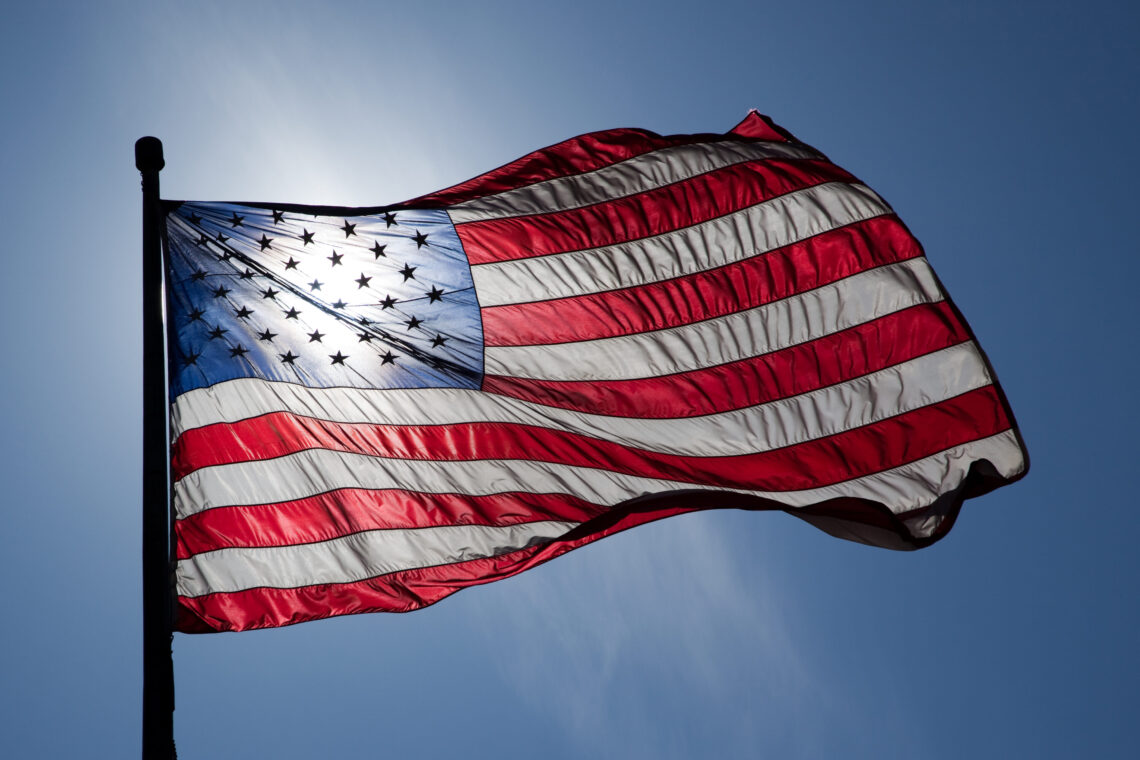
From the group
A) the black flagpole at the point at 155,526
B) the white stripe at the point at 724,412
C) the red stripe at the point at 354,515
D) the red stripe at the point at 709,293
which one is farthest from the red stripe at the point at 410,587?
the red stripe at the point at 709,293

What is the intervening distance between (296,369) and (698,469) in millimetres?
4041

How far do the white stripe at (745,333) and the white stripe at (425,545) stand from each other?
4.59 feet

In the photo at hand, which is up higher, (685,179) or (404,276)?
(685,179)

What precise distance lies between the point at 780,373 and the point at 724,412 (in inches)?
30.8

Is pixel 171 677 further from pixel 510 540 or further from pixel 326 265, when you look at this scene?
pixel 326 265

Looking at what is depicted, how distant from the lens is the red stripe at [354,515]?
10938 millimetres

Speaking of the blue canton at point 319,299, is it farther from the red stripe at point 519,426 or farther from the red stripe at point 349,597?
the red stripe at point 349,597

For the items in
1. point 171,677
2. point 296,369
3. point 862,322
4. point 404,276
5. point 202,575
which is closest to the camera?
point 171,677

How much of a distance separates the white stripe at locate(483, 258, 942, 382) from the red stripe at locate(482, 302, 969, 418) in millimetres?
102

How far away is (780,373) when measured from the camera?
1305cm

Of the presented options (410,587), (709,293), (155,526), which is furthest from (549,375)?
(155,526)

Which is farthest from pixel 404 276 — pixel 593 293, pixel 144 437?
pixel 144 437

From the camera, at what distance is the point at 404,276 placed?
40.7ft

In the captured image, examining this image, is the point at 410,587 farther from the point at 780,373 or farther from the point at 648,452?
the point at 780,373
